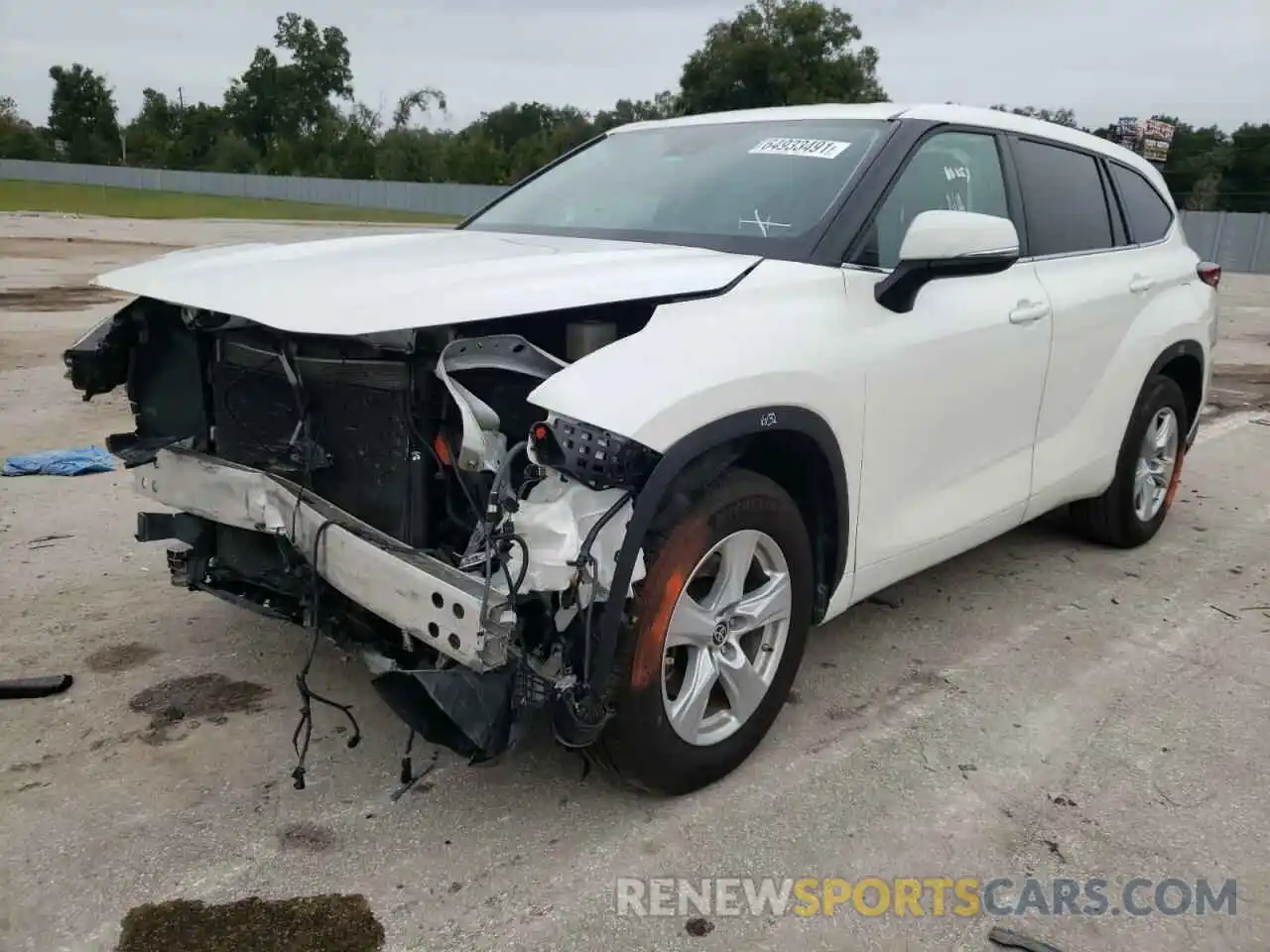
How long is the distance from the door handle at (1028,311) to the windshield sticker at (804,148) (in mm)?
848

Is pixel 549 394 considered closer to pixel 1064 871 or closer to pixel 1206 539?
pixel 1064 871

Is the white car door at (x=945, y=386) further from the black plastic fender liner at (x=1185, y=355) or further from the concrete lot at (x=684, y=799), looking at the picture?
the black plastic fender liner at (x=1185, y=355)

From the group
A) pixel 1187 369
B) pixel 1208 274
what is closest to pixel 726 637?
pixel 1187 369

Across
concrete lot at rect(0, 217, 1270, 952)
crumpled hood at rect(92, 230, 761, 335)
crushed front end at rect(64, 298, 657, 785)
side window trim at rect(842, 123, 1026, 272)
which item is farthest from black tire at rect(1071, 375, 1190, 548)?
crushed front end at rect(64, 298, 657, 785)

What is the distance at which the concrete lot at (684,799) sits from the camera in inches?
102

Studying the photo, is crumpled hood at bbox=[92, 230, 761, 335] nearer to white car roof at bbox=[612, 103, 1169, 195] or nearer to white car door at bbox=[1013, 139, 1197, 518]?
white car roof at bbox=[612, 103, 1169, 195]

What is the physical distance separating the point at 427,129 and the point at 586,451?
82.5 m

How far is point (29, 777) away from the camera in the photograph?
3039 mm

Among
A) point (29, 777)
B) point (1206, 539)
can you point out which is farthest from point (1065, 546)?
point (29, 777)

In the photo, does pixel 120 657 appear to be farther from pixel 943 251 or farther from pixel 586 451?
pixel 943 251

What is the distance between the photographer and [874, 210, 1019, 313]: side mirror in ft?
10.1

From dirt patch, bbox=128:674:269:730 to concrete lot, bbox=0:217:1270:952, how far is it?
0.04 ft

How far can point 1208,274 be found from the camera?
207 inches

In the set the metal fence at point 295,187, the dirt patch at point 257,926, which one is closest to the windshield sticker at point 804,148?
the dirt patch at point 257,926
